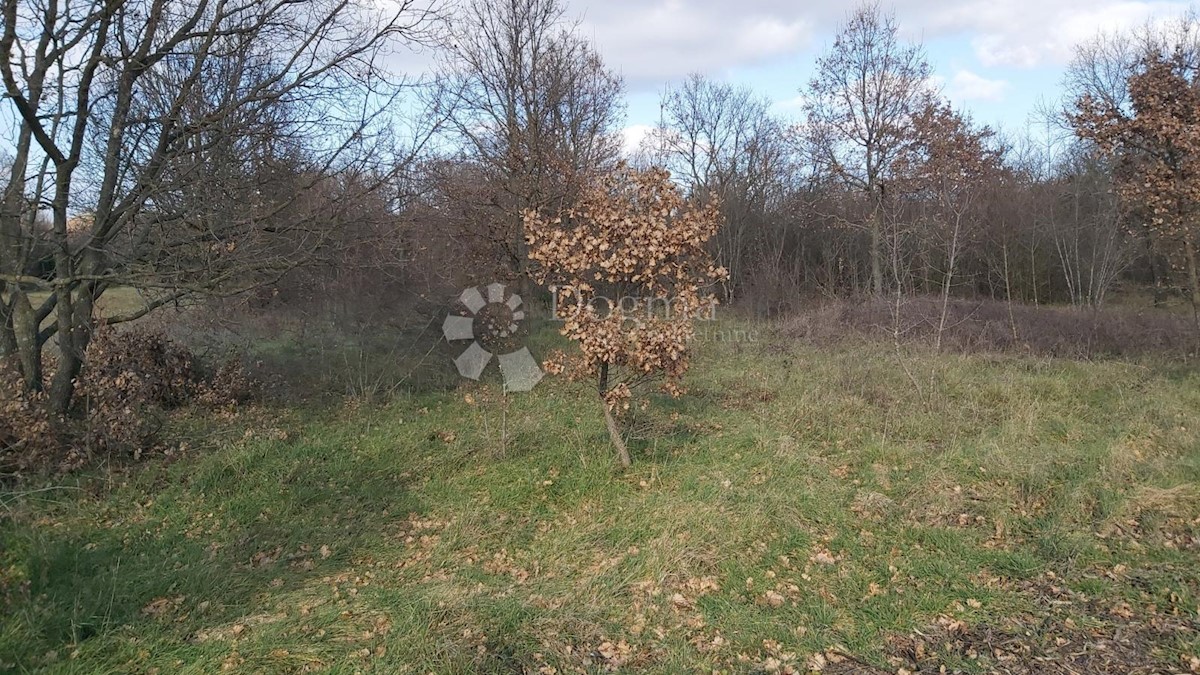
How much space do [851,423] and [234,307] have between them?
308 inches

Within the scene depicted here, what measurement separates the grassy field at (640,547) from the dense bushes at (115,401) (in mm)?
407

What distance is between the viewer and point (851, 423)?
24.0 feet

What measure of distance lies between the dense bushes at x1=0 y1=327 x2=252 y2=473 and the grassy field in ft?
1.34

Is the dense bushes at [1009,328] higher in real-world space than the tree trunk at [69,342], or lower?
lower

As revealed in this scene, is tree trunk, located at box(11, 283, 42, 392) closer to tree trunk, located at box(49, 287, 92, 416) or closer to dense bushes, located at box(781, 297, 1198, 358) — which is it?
tree trunk, located at box(49, 287, 92, 416)

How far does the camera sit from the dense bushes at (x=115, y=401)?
5855 mm

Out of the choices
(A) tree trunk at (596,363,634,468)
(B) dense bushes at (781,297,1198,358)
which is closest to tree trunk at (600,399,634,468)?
(A) tree trunk at (596,363,634,468)

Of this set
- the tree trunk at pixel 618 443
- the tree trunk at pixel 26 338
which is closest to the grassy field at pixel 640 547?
the tree trunk at pixel 618 443

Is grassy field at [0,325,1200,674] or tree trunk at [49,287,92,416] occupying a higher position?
tree trunk at [49,287,92,416]

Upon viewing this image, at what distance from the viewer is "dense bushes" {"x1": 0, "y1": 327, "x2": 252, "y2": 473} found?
586cm

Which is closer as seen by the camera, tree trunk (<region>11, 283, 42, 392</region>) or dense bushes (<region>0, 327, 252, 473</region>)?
dense bushes (<region>0, 327, 252, 473</region>)

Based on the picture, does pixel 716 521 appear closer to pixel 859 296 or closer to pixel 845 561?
pixel 845 561

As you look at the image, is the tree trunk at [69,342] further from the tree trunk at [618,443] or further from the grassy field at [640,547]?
the tree trunk at [618,443]

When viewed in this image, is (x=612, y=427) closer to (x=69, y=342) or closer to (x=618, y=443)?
(x=618, y=443)
